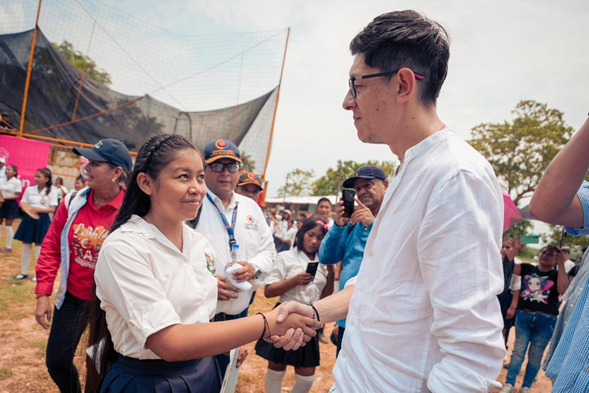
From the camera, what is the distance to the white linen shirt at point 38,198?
764cm

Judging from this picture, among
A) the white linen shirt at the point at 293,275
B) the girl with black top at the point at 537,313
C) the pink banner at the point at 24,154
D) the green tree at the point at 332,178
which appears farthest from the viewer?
the green tree at the point at 332,178

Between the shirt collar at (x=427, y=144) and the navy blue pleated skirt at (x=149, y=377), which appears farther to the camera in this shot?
the navy blue pleated skirt at (x=149, y=377)

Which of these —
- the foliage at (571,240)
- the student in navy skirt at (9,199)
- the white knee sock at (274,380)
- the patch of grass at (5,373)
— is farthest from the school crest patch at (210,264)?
the foliage at (571,240)

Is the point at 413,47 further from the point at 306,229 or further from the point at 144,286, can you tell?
the point at 306,229

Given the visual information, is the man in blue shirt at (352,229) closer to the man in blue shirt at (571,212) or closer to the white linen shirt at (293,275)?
the white linen shirt at (293,275)

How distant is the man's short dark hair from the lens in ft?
4.36

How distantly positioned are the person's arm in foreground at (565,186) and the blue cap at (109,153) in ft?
9.56

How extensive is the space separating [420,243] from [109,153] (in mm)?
2694

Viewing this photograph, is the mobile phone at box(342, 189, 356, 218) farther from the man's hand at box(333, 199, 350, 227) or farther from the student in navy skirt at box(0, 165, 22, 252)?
the student in navy skirt at box(0, 165, 22, 252)

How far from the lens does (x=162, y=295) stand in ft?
5.37

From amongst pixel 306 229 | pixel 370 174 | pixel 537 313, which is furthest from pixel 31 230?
pixel 537 313

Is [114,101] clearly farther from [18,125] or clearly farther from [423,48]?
[423,48]

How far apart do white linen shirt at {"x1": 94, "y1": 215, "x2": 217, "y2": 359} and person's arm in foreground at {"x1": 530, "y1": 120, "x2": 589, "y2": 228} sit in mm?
1673

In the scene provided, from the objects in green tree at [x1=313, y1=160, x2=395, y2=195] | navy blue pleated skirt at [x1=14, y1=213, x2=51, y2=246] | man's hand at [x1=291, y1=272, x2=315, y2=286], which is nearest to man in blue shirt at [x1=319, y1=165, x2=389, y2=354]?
man's hand at [x1=291, y1=272, x2=315, y2=286]
